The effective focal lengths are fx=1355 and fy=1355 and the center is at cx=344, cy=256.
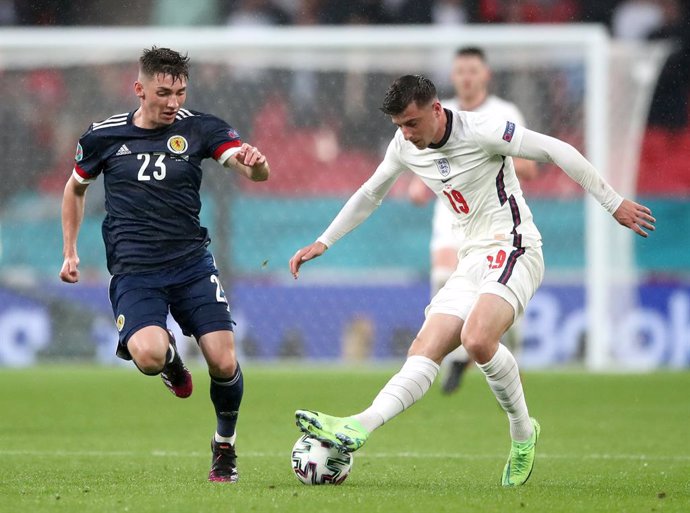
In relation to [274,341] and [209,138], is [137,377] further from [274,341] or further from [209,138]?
[209,138]

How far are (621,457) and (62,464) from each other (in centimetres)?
315

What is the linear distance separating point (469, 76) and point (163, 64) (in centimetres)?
461

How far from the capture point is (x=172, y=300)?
6.66 m

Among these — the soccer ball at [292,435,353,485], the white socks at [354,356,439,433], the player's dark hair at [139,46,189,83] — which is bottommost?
the soccer ball at [292,435,353,485]

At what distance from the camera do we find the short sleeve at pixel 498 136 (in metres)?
6.45

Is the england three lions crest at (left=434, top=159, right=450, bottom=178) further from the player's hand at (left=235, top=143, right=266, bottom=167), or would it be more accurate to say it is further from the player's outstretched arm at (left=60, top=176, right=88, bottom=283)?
the player's outstretched arm at (left=60, top=176, right=88, bottom=283)

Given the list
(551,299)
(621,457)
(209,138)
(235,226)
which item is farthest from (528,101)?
(209,138)

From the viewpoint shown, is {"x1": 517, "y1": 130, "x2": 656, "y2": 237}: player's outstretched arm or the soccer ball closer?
the soccer ball

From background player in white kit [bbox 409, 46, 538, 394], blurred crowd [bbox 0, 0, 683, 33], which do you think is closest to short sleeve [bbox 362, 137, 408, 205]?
background player in white kit [bbox 409, 46, 538, 394]

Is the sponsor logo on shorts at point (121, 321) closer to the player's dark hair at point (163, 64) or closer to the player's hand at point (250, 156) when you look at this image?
the player's hand at point (250, 156)

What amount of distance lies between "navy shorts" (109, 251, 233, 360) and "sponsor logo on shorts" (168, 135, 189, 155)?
0.55 m

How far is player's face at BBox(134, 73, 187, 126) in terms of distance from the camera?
21.5 ft

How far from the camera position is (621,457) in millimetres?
7789

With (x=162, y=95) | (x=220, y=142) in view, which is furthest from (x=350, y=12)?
(x=162, y=95)
